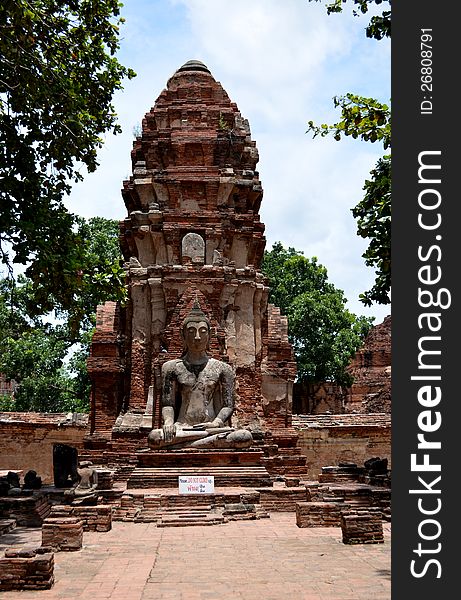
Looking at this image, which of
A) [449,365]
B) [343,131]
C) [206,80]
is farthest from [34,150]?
[206,80]

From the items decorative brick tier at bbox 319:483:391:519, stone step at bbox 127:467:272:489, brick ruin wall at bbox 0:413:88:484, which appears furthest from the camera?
brick ruin wall at bbox 0:413:88:484

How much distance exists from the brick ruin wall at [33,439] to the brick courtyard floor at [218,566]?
14.3 m

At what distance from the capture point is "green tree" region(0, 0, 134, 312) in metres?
11.0

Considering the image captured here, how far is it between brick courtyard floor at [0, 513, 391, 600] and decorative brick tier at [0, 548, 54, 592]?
10cm

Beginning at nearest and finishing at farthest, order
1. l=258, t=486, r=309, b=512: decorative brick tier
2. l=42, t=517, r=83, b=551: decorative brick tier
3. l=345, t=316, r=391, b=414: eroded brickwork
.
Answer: l=42, t=517, r=83, b=551: decorative brick tier
l=258, t=486, r=309, b=512: decorative brick tier
l=345, t=316, r=391, b=414: eroded brickwork

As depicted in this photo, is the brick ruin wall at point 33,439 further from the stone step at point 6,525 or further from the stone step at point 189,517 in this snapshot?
the stone step at point 189,517

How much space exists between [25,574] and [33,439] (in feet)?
61.5

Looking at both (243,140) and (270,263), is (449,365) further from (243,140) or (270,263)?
(270,263)

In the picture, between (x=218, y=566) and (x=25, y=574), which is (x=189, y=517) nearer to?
(x=218, y=566)

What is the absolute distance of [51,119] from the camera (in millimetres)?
11555

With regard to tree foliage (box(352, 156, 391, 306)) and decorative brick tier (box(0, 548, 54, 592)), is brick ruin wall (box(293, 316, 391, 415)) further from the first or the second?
decorative brick tier (box(0, 548, 54, 592))

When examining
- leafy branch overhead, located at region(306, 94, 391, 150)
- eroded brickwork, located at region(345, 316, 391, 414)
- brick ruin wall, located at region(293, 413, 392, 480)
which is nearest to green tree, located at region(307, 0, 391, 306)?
leafy branch overhead, located at region(306, 94, 391, 150)

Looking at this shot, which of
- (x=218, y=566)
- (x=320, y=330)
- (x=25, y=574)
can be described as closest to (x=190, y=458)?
(x=218, y=566)

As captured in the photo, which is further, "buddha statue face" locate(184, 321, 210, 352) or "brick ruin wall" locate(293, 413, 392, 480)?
"brick ruin wall" locate(293, 413, 392, 480)
